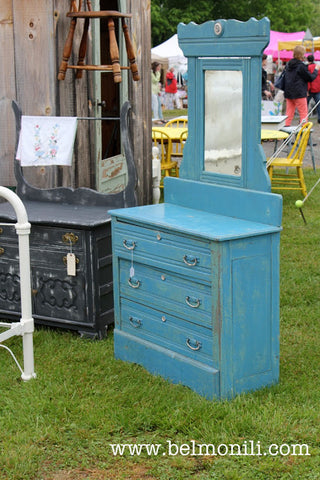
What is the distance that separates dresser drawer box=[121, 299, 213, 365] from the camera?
396 cm

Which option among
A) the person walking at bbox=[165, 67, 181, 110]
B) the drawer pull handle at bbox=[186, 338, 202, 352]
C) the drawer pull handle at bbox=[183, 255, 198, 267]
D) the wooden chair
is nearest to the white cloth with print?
the wooden chair

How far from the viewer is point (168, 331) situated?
422 centimetres

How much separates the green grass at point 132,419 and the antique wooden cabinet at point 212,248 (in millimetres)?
180

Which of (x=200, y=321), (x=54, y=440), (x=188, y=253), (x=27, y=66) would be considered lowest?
(x=54, y=440)

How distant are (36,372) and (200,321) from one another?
108cm

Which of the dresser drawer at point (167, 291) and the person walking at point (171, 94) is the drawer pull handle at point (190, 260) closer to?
the dresser drawer at point (167, 291)

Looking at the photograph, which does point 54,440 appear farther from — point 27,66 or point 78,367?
point 27,66

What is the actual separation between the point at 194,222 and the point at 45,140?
6.12 ft

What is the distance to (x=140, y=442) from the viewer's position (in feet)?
11.7

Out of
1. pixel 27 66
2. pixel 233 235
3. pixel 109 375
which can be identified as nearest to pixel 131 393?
pixel 109 375

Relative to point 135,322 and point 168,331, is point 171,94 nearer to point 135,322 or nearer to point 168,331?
point 135,322

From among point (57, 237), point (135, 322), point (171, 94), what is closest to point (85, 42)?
point (57, 237)

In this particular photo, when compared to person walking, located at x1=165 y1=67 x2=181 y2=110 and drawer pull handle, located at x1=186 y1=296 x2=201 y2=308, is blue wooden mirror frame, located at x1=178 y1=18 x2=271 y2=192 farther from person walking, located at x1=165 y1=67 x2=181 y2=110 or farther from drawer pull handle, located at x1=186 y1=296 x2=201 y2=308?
person walking, located at x1=165 y1=67 x2=181 y2=110

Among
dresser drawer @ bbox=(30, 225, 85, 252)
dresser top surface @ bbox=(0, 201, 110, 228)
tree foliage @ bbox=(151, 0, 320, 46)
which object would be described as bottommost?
dresser drawer @ bbox=(30, 225, 85, 252)
